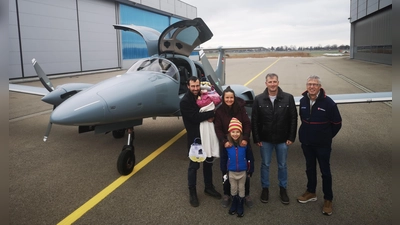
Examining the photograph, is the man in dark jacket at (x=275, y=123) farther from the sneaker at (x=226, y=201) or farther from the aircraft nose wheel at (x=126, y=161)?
the aircraft nose wheel at (x=126, y=161)

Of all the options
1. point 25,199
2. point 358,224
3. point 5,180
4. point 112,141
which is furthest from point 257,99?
point 112,141

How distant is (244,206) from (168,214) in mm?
1153

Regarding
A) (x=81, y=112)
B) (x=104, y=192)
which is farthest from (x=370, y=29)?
(x=104, y=192)

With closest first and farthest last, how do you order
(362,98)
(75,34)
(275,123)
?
(275,123)
(362,98)
(75,34)

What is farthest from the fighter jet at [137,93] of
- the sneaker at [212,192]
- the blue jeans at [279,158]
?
the blue jeans at [279,158]

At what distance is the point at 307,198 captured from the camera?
436cm

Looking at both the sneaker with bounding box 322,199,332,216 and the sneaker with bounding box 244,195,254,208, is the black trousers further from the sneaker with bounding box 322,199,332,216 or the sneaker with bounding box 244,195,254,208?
the sneaker with bounding box 322,199,332,216

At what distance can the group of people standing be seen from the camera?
395 centimetres

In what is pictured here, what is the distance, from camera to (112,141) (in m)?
7.75

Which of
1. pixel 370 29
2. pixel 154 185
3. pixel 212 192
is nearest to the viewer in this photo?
pixel 212 192

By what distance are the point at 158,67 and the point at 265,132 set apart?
10.7 ft

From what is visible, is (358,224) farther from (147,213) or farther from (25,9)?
(25,9)

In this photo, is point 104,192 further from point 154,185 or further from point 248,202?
point 248,202

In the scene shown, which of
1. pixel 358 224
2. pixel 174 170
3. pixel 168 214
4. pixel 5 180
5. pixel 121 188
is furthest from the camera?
pixel 174 170
